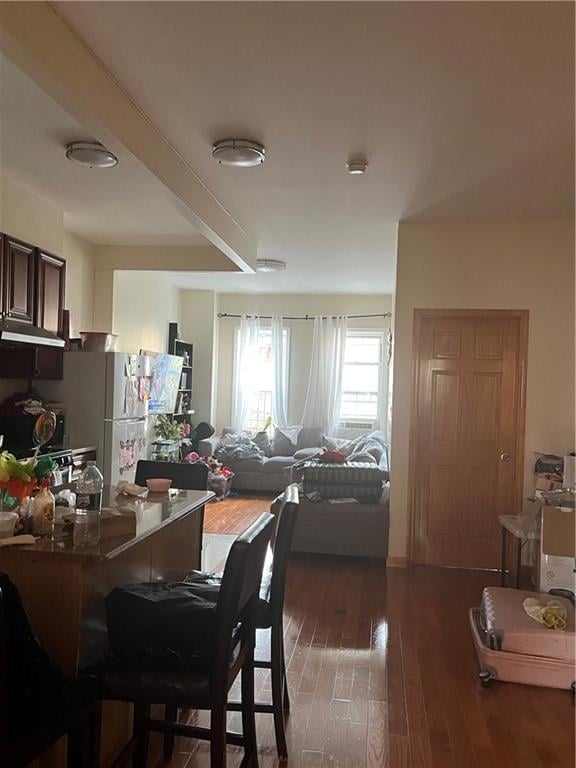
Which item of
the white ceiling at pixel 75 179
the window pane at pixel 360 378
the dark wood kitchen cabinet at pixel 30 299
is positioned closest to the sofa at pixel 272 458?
the window pane at pixel 360 378

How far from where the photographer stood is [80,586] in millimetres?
1946

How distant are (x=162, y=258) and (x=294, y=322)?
3.63 m

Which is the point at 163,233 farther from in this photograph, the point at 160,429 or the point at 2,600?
the point at 2,600

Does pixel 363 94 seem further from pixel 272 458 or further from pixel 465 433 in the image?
pixel 272 458

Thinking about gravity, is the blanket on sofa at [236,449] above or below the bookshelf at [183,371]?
below

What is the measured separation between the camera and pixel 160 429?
772 cm

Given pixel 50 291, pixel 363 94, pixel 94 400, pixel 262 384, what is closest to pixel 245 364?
pixel 262 384

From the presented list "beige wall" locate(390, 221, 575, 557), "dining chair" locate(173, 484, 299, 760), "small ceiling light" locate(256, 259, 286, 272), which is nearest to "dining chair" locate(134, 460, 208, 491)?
"dining chair" locate(173, 484, 299, 760)

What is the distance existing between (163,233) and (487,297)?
2.95 metres

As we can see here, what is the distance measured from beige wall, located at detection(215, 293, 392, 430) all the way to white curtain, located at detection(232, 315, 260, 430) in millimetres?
169

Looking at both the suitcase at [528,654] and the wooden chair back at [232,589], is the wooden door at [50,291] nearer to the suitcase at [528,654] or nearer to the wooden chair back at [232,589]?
the wooden chair back at [232,589]

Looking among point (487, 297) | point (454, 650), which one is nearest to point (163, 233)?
point (487, 297)

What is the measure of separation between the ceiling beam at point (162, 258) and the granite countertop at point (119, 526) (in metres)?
3.53

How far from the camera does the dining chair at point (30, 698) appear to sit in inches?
61.3
